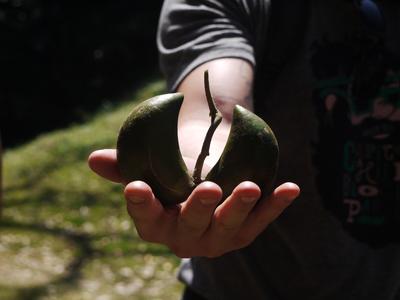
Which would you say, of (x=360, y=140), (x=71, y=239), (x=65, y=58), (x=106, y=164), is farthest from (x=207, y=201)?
(x=65, y=58)

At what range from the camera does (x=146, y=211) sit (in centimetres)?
130

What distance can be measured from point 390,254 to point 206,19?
80 cm

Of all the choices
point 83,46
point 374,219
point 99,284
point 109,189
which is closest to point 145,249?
point 99,284

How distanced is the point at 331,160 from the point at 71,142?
6.82 m

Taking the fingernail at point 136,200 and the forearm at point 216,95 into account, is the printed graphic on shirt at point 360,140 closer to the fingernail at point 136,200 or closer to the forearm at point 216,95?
the forearm at point 216,95

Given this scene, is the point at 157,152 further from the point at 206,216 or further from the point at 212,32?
the point at 212,32

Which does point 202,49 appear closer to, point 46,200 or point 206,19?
point 206,19

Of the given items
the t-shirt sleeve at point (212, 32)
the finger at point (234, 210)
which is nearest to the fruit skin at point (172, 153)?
the finger at point (234, 210)

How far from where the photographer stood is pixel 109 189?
23.1 ft

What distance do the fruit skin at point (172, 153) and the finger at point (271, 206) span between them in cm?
9

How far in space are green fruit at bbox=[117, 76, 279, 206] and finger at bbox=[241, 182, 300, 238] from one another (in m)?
0.09

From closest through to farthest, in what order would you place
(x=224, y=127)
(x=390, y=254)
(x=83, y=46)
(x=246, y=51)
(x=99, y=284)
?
(x=224, y=127)
(x=246, y=51)
(x=390, y=254)
(x=99, y=284)
(x=83, y=46)

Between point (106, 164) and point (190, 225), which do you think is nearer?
point (190, 225)

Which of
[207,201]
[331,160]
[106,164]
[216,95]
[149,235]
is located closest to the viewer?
[207,201]
